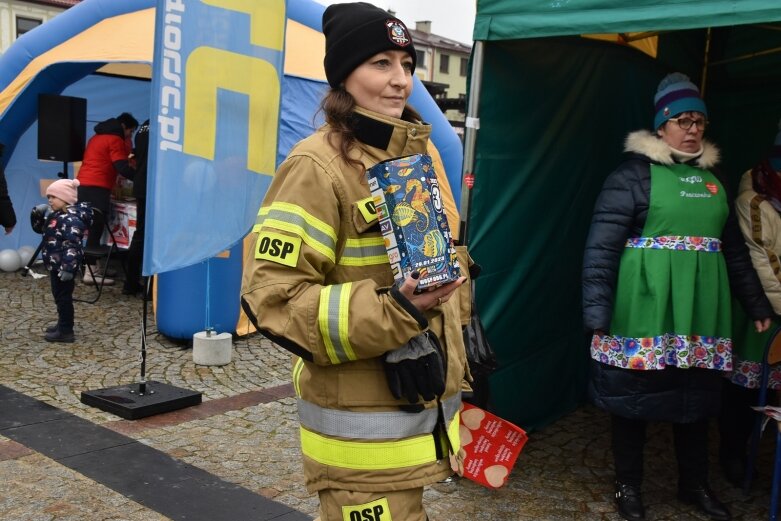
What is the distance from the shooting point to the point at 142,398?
5293 mm

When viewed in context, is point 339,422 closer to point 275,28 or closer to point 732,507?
point 732,507

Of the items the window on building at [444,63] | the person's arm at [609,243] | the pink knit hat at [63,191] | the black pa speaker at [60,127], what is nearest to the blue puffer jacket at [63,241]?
the pink knit hat at [63,191]

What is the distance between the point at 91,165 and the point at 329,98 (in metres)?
8.20

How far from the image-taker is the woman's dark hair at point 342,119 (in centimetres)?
203

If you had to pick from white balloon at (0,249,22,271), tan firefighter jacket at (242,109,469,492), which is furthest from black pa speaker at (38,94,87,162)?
tan firefighter jacket at (242,109,469,492)

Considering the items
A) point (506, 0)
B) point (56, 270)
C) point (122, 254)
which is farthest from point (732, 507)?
point (122, 254)

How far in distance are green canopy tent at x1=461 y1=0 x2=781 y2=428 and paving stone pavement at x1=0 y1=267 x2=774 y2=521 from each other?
525 mm

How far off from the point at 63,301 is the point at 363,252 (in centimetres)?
563

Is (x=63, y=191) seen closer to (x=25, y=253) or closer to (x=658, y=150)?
(x=25, y=253)

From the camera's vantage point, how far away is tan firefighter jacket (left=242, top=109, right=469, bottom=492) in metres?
1.87

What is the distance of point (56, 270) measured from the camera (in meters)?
6.78

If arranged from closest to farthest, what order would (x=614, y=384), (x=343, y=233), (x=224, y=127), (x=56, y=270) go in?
(x=343, y=233) < (x=614, y=384) < (x=224, y=127) < (x=56, y=270)

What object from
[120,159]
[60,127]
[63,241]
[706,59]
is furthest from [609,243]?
[120,159]

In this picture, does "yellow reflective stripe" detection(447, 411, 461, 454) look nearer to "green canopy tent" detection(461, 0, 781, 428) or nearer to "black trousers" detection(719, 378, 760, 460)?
"green canopy tent" detection(461, 0, 781, 428)
